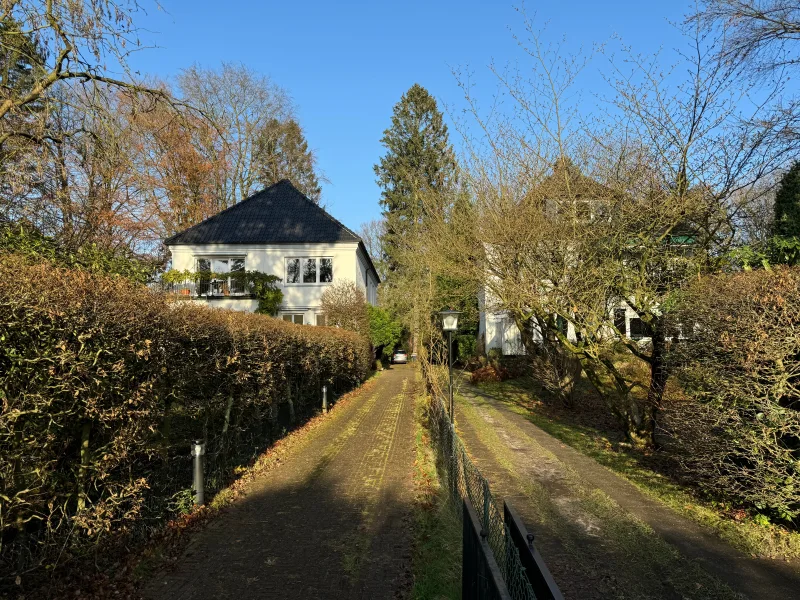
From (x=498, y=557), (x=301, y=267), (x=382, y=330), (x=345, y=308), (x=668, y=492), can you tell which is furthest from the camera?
(x=382, y=330)

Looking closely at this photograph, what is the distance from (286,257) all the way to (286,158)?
18.6 meters

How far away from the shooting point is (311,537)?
5473mm

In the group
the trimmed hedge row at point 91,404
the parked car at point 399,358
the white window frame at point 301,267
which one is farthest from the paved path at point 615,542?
the parked car at point 399,358

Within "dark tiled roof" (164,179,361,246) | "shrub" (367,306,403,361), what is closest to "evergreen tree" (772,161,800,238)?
"dark tiled roof" (164,179,361,246)

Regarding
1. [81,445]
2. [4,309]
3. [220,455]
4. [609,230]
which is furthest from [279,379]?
[609,230]

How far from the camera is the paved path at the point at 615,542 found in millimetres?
4539

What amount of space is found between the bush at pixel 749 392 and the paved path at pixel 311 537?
12.7ft

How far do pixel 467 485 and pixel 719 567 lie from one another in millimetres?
2632

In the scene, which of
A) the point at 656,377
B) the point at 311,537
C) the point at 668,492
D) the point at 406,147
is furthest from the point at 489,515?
the point at 406,147

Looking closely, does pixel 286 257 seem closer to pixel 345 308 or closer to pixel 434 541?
pixel 345 308

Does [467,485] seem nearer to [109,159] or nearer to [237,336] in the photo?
[237,336]

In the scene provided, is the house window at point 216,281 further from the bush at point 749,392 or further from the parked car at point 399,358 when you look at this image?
the bush at point 749,392

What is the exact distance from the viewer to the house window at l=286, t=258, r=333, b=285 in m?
28.2

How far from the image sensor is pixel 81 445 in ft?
13.9
